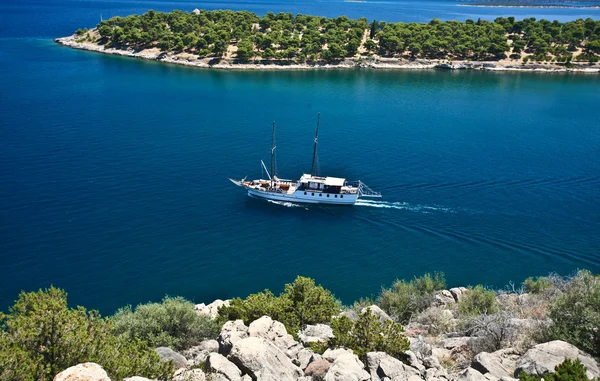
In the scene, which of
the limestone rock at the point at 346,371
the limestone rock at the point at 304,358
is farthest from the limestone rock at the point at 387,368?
the limestone rock at the point at 304,358

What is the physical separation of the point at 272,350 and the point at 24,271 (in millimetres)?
35071

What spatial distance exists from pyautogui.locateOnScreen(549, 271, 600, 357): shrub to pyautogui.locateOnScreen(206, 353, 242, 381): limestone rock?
18852mm

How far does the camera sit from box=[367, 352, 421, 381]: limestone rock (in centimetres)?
2444

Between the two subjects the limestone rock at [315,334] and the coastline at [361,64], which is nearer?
the limestone rock at [315,334]

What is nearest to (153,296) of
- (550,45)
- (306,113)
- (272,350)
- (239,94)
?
(272,350)

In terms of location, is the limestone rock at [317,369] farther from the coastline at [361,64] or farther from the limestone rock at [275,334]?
the coastline at [361,64]

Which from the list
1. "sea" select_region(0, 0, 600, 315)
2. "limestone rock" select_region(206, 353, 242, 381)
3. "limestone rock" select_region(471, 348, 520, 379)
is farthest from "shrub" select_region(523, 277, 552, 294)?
"limestone rock" select_region(206, 353, 242, 381)

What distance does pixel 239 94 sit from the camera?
114125 mm

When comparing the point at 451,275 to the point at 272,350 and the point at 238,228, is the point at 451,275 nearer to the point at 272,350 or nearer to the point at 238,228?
the point at 238,228

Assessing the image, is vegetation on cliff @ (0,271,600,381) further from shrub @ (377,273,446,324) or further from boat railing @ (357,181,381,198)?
boat railing @ (357,181,381,198)

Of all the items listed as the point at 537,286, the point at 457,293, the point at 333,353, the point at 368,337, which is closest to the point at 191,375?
the point at 333,353

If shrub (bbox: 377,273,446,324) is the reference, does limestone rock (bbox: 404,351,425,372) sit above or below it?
above

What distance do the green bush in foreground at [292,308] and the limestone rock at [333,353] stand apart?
534 cm

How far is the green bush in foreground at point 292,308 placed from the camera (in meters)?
33.2
